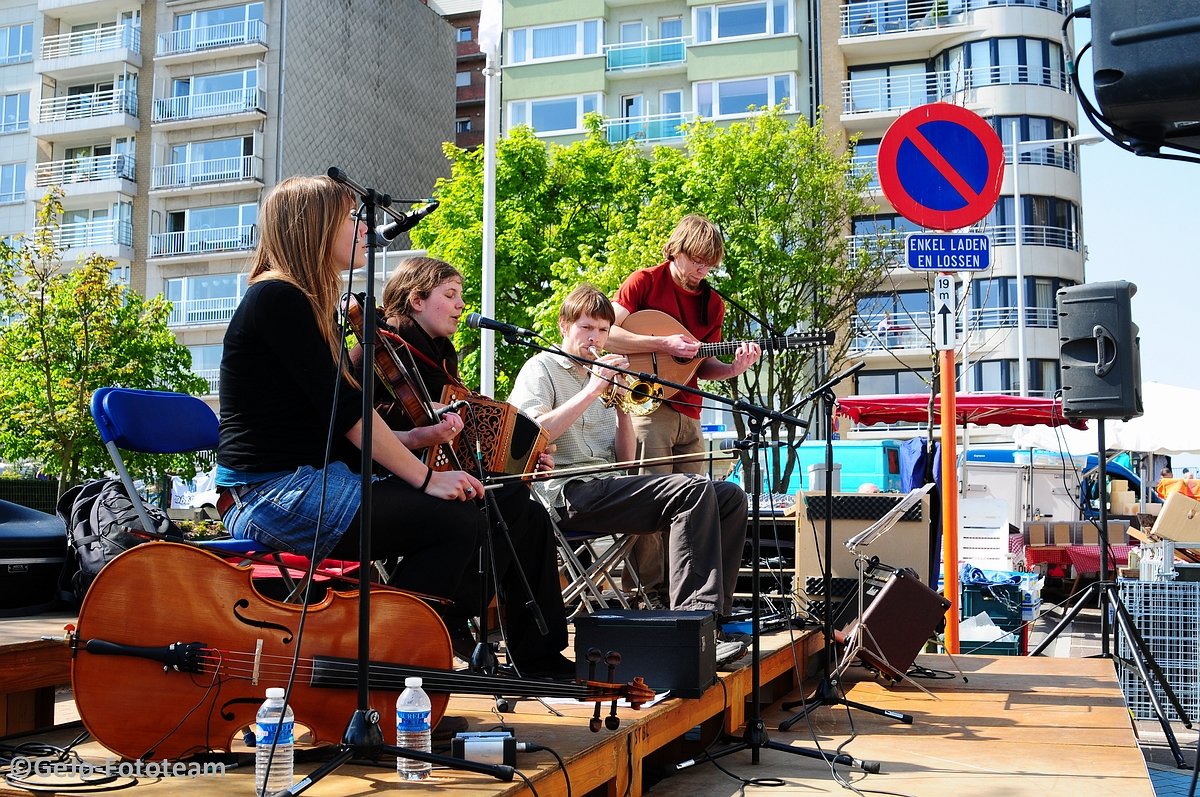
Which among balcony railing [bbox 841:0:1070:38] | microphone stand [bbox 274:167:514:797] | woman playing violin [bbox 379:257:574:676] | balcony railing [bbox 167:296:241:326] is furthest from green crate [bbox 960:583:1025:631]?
balcony railing [bbox 167:296:241:326]

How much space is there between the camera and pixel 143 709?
9.43 ft

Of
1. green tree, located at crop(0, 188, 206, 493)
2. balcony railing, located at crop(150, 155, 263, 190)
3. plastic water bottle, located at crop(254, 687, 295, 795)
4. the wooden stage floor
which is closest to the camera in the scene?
plastic water bottle, located at crop(254, 687, 295, 795)

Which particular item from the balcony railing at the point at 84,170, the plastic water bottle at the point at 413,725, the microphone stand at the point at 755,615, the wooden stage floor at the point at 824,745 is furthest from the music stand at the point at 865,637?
the balcony railing at the point at 84,170

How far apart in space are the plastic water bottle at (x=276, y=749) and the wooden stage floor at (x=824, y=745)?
68 millimetres

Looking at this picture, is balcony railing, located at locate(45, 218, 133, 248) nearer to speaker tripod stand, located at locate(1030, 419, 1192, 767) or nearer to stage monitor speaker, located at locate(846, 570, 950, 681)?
speaker tripod stand, located at locate(1030, 419, 1192, 767)

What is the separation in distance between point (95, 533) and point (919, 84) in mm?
35208

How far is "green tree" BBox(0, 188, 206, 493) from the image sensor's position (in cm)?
2348

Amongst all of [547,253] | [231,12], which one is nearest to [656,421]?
[547,253]

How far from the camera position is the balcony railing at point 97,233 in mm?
41031

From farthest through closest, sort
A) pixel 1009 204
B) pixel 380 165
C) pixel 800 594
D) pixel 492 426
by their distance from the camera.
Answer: pixel 380 165 < pixel 1009 204 < pixel 800 594 < pixel 492 426

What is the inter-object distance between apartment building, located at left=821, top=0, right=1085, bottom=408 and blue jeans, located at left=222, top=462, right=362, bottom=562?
3360cm

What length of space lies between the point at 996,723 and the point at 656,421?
214 centimetres

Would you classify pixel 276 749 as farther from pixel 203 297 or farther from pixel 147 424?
pixel 203 297

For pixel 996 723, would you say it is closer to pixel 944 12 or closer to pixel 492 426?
pixel 492 426
